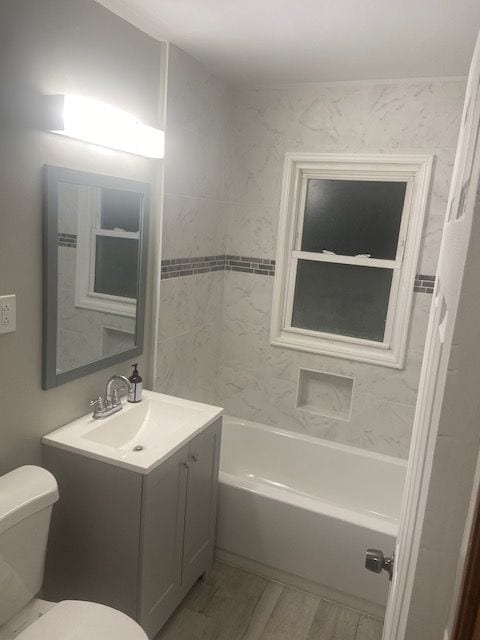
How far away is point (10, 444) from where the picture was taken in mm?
1695

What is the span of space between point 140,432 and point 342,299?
4.75 feet

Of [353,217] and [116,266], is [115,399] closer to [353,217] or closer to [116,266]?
[116,266]

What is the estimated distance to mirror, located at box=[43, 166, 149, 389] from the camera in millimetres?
1741

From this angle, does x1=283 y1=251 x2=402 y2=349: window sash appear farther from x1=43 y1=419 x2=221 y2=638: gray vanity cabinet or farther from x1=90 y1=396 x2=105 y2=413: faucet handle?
x1=90 y1=396 x2=105 y2=413: faucet handle

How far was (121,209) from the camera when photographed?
207 centimetres

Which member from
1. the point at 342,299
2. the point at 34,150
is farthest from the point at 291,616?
the point at 34,150

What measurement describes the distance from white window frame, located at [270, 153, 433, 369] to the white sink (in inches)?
38.7

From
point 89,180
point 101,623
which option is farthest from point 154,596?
point 89,180

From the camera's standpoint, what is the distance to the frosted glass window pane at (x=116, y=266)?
201cm

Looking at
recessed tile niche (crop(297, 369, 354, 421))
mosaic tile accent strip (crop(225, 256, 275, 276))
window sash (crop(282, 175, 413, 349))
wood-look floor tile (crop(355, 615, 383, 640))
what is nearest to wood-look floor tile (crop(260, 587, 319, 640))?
wood-look floor tile (crop(355, 615, 383, 640))

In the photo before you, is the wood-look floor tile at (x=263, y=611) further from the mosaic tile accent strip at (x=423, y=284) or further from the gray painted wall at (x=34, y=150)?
the mosaic tile accent strip at (x=423, y=284)

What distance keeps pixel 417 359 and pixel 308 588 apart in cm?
132

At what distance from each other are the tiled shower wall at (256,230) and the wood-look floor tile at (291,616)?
0.94 m

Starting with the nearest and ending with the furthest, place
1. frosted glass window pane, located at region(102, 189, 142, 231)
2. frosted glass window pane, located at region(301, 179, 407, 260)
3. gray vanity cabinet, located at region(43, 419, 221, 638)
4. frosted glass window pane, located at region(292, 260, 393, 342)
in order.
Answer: gray vanity cabinet, located at region(43, 419, 221, 638) < frosted glass window pane, located at region(102, 189, 142, 231) < frosted glass window pane, located at region(301, 179, 407, 260) < frosted glass window pane, located at region(292, 260, 393, 342)
